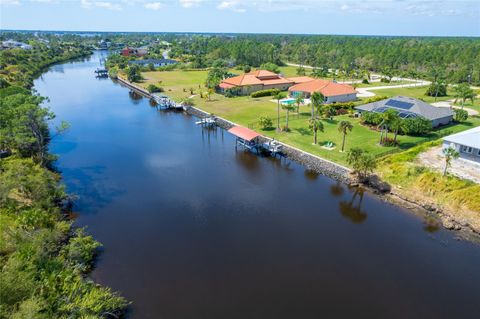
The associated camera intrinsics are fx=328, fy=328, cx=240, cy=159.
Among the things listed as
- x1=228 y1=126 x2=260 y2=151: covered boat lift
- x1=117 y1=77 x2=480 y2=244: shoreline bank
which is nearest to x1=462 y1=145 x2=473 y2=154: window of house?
x1=117 y1=77 x2=480 y2=244: shoreline bank

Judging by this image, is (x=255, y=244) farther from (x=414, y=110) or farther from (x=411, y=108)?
(x=411, y=108)

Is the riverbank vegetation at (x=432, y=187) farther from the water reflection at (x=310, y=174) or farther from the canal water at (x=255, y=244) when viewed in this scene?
the water reflection at (x=310, y=174)

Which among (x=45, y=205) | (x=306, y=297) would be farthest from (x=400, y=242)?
(x=45, y=205)

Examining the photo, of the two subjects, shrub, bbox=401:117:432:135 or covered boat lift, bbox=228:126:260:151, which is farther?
shrub, bbox=401:117:432:135

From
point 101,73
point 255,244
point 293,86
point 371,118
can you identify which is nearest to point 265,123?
point 371,118

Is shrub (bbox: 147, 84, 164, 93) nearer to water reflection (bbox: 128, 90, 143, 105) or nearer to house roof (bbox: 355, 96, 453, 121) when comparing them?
water reflection (bbox: 128, 90, 143, 105)

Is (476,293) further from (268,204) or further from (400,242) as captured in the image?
(268,204)

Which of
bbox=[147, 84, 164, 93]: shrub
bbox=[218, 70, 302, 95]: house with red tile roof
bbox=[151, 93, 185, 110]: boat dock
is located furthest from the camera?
bbox=[147, 84, 164, 93]: shrub
